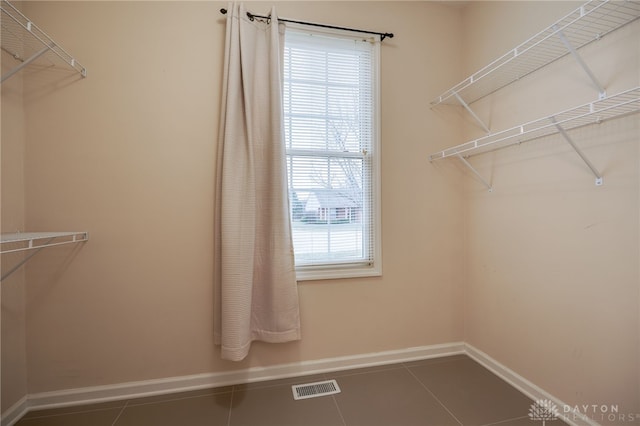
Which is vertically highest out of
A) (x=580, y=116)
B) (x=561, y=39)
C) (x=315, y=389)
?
(x=561, y=39)

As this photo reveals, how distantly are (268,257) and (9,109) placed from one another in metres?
1.54

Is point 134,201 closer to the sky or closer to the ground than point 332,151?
closer to the ground

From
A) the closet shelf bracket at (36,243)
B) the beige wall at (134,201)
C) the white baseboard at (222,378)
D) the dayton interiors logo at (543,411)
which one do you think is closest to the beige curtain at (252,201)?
the beige wall at (134,201)

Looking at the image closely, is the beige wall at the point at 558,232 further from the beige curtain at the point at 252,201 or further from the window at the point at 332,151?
the beige curtain at the point at 252,201

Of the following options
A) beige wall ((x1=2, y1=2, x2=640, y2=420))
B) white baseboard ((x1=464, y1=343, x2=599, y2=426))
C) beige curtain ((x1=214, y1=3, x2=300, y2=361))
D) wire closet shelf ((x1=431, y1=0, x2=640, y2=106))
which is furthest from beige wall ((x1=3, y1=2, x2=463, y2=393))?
wire closet shelf ((x1=431, y1=0, x2=640, y2=106))

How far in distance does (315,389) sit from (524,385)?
3.96ft

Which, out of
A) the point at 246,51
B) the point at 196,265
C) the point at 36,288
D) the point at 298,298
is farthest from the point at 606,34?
the point at 36,288

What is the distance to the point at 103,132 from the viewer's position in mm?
1590

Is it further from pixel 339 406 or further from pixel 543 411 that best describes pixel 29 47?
pixel 543 411

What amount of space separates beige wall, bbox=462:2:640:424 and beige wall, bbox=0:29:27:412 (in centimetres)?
274

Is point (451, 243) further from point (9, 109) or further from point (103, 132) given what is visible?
point (9, 109)

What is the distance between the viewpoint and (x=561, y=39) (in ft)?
3.87

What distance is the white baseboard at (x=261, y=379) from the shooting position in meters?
1.51

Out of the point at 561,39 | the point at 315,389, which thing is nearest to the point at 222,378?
the point at 315,389
